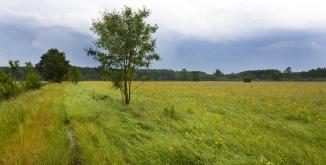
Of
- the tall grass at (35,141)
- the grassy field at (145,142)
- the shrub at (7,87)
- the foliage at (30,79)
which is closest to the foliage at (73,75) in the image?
the foliage at (30,79)

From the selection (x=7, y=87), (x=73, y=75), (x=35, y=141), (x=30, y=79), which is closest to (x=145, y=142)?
(x=35, y=141)

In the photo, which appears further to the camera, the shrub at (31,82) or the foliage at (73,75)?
the foliage at (73,75)

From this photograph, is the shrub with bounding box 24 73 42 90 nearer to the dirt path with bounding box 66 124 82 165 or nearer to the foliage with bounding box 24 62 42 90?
the foliage with bounding box 24 62 42 90

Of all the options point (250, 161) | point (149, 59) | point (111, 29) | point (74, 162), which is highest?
point (111, 29)

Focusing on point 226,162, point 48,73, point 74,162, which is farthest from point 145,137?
point 48,73

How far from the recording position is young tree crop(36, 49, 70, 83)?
6912cm

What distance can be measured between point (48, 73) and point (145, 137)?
2594 inches

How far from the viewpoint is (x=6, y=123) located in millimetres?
10695

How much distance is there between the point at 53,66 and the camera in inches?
2721

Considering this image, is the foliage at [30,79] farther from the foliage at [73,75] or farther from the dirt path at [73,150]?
the dirt path at [73,150]

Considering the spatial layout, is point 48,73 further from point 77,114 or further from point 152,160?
point 152,160

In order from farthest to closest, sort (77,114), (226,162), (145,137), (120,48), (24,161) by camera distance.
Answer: (120,48) → (77,114) → (145,137) → (226,162) → (24,161)

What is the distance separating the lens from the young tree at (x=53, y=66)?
227 ft

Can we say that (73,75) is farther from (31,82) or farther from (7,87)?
(7,87)
